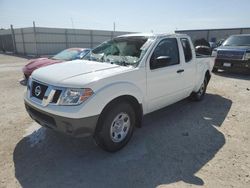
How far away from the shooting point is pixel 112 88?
3152mm

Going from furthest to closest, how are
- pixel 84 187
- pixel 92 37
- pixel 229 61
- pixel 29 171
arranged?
pixel 92 37, pixel 229 61, pixel 29 171, pixel 84 187

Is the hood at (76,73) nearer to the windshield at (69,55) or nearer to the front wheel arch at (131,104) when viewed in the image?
the front wheel arch at (131,104)

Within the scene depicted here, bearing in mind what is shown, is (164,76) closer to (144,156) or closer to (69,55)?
(144,156)

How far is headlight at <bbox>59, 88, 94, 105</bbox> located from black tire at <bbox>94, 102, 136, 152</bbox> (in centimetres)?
39

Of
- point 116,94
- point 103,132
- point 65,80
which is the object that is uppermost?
point 65,80

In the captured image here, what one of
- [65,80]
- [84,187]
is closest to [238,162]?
[84,187]

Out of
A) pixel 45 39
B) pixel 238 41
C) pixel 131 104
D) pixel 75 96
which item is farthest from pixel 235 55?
pixel 45 39

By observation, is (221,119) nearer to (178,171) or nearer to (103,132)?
(178,171)

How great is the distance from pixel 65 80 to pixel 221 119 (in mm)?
3719

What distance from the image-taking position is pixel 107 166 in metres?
3.16

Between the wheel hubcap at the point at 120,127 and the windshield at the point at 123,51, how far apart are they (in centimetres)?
92

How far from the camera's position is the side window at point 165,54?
3.84 metres

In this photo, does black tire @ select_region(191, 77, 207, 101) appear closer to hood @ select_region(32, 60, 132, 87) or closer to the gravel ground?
the gravel ground

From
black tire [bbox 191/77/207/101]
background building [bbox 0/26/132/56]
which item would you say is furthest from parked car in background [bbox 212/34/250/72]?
background building [bbox 0/26/132/56]
